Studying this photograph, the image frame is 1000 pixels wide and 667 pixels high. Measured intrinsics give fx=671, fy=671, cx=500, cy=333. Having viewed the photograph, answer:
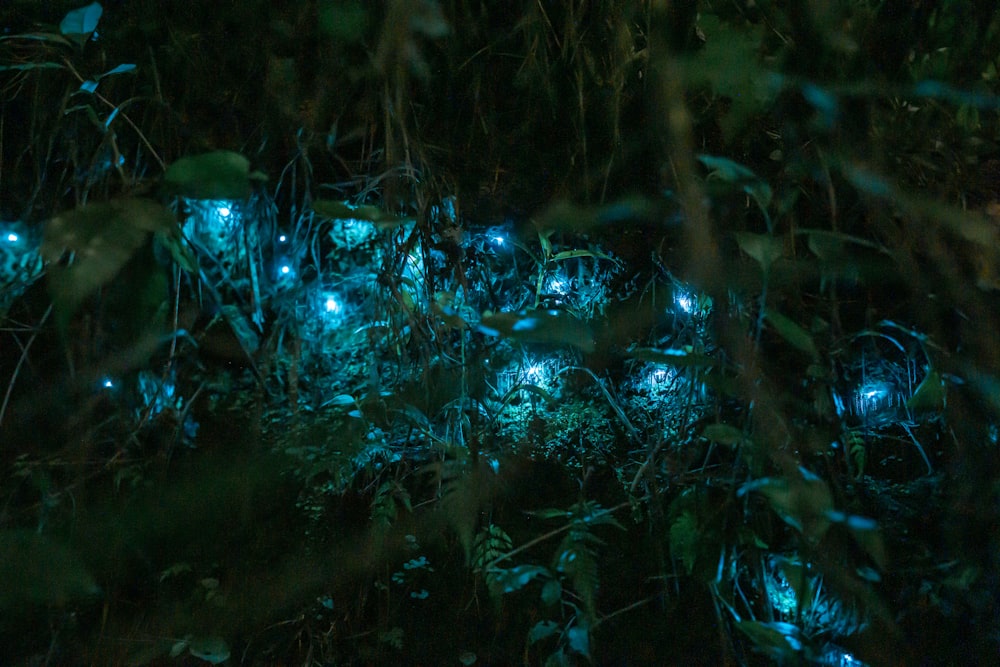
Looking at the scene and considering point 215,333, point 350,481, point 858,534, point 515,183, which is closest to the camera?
point 858,534

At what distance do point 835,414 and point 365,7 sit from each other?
109cm

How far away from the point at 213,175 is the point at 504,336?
457 millimetres

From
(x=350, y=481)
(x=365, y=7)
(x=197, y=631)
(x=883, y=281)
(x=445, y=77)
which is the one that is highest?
(x=445, y=77)

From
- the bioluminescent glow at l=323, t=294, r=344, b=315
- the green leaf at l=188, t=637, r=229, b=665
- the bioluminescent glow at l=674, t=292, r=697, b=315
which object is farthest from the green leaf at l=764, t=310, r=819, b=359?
the green leaf at l=188, t=637, r=229, b=665

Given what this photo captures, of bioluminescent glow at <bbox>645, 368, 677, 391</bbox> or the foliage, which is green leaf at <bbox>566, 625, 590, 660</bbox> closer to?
the foliage

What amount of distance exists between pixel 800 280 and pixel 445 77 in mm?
828

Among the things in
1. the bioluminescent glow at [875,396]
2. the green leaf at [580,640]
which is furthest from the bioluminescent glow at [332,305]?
the bioluminescent glow at [875,396]

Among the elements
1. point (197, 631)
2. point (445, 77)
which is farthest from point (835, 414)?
point (197, 631)

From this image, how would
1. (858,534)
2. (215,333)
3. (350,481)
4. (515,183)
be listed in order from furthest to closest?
(515,183) < (215,333) < (350,481) < (858,534)

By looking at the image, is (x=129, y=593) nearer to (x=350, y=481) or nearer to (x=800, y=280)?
(x=350, y=481)

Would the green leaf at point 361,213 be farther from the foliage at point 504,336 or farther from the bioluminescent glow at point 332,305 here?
the bioluminescent glow at point 332,305

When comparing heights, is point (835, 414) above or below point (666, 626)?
above

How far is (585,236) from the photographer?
1.48m

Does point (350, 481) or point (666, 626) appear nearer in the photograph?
point (666, 626)
